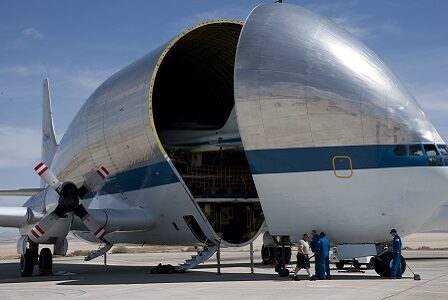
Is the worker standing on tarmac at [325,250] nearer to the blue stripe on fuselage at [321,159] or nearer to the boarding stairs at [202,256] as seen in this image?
the blue stripe on fuselage at [321,159]

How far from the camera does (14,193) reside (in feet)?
98.0

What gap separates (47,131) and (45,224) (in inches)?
623

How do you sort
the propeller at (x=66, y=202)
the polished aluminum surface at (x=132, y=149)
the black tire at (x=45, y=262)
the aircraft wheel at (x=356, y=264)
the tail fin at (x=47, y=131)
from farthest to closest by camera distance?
1. the tail fin at (x=47, y=131)
2. the black tire at (x=45, y=262)
3. the polished aluminum surface at (x=132, y=149)
4. the propeller at (x=66, y=202)
5. the aircraft wheel at (x=356, y=264)

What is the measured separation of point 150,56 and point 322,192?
9018 mm

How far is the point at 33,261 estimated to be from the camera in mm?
23516

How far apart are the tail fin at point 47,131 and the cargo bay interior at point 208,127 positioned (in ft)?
30.8

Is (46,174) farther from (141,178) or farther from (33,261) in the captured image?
(33,261)

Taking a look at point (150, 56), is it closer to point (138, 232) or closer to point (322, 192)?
point (138, 232)

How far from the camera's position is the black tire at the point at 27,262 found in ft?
76.8

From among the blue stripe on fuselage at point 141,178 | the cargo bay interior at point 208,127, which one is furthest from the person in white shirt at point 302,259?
the blue stripe on fuselage at point 141,178

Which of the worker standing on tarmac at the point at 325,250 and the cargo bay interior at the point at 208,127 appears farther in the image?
the cargo bay interior at the point at 208,127

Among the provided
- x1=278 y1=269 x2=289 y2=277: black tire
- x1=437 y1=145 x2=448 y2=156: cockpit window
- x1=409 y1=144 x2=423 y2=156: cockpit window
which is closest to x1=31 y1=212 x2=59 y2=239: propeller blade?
x1=278 y1=269 x2=289 y2=277: black tire

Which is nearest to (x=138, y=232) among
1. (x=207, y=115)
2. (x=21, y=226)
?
(x=21, y=226)

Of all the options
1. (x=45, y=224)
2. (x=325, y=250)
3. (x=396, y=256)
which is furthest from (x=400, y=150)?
(x=45, y=224)
